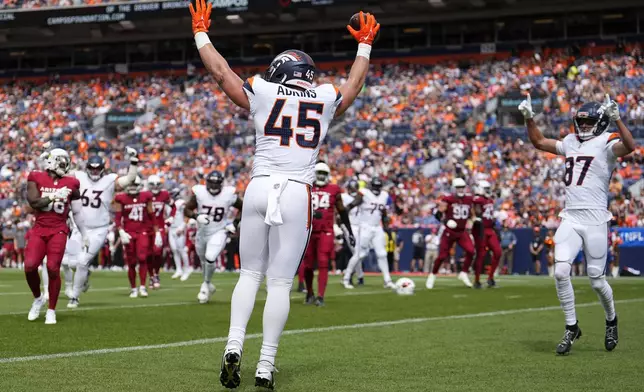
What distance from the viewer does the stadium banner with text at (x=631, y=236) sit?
81.5ft

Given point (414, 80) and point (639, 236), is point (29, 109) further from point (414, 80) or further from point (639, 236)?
point (639, 236)

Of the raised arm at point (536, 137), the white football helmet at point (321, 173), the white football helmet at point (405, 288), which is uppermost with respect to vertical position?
the raised arm at point (536, 137)

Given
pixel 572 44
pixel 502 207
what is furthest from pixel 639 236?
pixel 572 44

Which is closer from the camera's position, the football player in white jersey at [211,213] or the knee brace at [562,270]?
the knee brace at [562,270]

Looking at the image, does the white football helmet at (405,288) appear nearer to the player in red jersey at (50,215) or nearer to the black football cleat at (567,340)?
the player in red jersey at (50,215)

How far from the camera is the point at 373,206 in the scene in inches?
792

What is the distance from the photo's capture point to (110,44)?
146ft

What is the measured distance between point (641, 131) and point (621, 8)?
8.00 meters

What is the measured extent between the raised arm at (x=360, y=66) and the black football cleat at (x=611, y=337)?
3302 mm

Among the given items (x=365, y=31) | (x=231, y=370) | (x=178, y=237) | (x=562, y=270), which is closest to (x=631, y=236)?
(x=178, y=237)

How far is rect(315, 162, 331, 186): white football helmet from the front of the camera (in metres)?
14.6

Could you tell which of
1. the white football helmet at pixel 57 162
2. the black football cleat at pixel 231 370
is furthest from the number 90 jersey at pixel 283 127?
the white football helmet at pixel 57 162

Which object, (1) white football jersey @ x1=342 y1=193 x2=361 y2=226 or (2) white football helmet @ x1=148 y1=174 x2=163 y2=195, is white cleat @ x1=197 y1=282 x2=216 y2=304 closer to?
(2) white football helmet @ x1=148 y1=174 x2=163 y2=195

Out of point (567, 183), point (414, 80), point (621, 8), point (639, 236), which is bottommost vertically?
point (639, 236)
